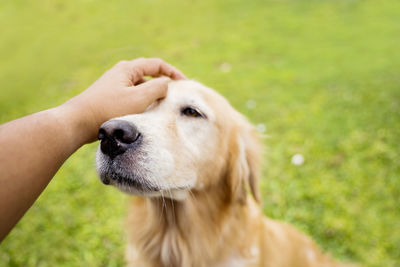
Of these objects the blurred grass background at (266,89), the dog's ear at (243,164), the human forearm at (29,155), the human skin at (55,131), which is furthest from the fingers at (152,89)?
the blurred grass background at (266,89)

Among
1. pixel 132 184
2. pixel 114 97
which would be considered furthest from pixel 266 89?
pixel 132 184

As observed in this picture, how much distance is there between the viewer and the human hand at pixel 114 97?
1.73 metres

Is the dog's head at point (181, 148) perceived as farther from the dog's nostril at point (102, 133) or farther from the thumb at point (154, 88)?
the thumb at point (154, 88)

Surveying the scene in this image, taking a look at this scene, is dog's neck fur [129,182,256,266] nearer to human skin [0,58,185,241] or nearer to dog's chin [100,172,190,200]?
dog's chin [100,172,190,200]

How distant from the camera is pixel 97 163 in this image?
5.57ft

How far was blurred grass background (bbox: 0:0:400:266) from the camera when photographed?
10.8 feet

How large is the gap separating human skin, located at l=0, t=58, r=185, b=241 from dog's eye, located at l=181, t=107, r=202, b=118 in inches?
7.4

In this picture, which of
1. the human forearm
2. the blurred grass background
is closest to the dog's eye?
the human forearm

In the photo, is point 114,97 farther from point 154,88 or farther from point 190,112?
point 190,112

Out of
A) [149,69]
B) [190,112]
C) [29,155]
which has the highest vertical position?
[149,69]

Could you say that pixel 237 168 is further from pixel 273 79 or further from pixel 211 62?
pixel 211 62

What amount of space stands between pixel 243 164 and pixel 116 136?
3.60ft

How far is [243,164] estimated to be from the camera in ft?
7.61

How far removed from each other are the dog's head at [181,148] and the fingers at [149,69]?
7.7 inches
